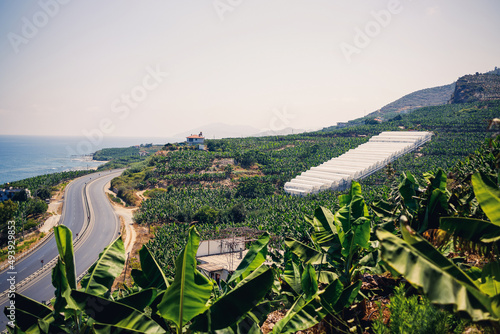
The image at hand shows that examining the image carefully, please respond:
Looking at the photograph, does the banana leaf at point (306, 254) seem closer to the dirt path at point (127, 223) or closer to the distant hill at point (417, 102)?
the dirt path at point (127, 223)

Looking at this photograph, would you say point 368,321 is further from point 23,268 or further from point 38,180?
point 38,180

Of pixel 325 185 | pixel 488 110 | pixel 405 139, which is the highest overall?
pixel 488 110

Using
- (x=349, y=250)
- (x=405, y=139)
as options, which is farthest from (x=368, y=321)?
(x=405, y=139)

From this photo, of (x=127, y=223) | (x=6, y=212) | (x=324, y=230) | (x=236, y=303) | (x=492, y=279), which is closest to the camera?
(x=492, y=279)

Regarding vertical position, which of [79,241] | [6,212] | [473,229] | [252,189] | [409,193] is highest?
[473,229]

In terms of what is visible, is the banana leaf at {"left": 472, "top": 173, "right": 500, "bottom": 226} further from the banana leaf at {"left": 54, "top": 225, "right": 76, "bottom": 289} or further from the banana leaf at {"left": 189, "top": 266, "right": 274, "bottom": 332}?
the banana leaf at {"left": 54, "top": 225, "right": 76, "bottom": 289}

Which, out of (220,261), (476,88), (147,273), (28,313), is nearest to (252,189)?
(220,261)

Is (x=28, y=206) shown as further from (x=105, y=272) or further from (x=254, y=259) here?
(x=254, y=259)
